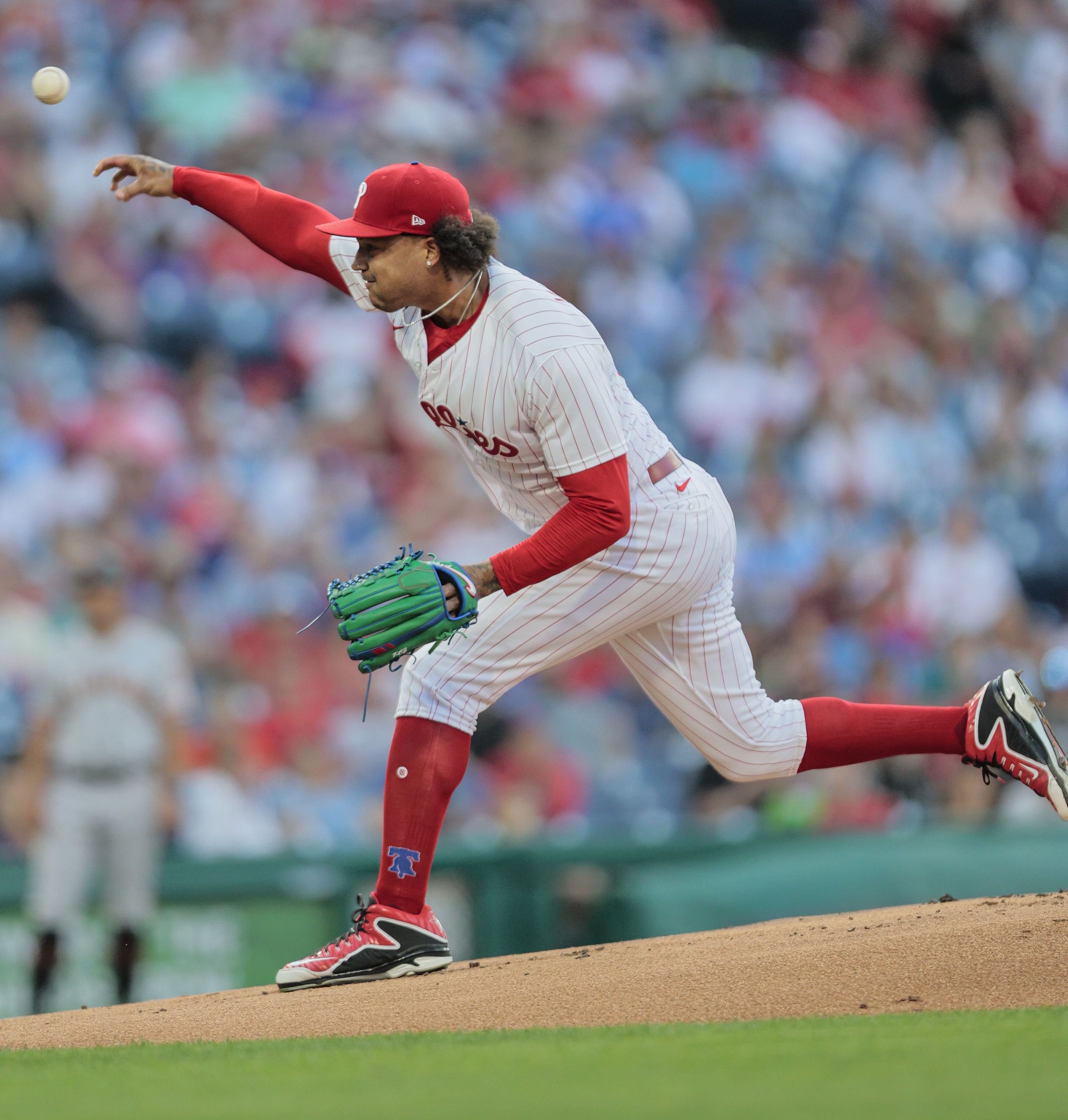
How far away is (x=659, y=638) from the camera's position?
3.93 metres

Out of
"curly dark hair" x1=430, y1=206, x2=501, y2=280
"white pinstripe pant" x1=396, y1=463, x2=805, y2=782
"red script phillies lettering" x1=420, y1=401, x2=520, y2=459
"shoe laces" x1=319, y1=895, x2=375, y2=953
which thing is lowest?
"shoe laces" x1=319, y1=895, x2=375, y2=953

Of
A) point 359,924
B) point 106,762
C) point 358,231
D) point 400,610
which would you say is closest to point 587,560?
point 400,610

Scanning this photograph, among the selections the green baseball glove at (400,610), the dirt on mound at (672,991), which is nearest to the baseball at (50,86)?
the green baseball glove at (400,610)

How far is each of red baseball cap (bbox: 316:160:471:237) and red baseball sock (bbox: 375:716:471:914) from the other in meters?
1.22

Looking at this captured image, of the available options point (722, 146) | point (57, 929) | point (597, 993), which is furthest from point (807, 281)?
point (597, 993)

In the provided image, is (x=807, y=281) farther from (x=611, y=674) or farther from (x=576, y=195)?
(x=611, y=674)

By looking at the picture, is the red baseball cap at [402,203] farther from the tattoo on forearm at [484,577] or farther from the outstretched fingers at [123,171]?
the outstretched fingers at [123,171]

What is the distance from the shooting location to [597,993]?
11.5ft

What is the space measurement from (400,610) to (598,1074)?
4.11 ft

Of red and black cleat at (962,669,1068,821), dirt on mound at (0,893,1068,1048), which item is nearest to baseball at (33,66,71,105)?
dirt on mound at (0,893,1068,1048)

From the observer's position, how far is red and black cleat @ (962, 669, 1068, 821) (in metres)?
3.98

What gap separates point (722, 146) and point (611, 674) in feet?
15.2

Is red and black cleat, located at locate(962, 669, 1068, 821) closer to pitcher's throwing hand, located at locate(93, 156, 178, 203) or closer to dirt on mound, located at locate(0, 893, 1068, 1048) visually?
dirt on mound, located at locate(0, 893, 1068, 1048)

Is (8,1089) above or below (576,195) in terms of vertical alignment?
below
